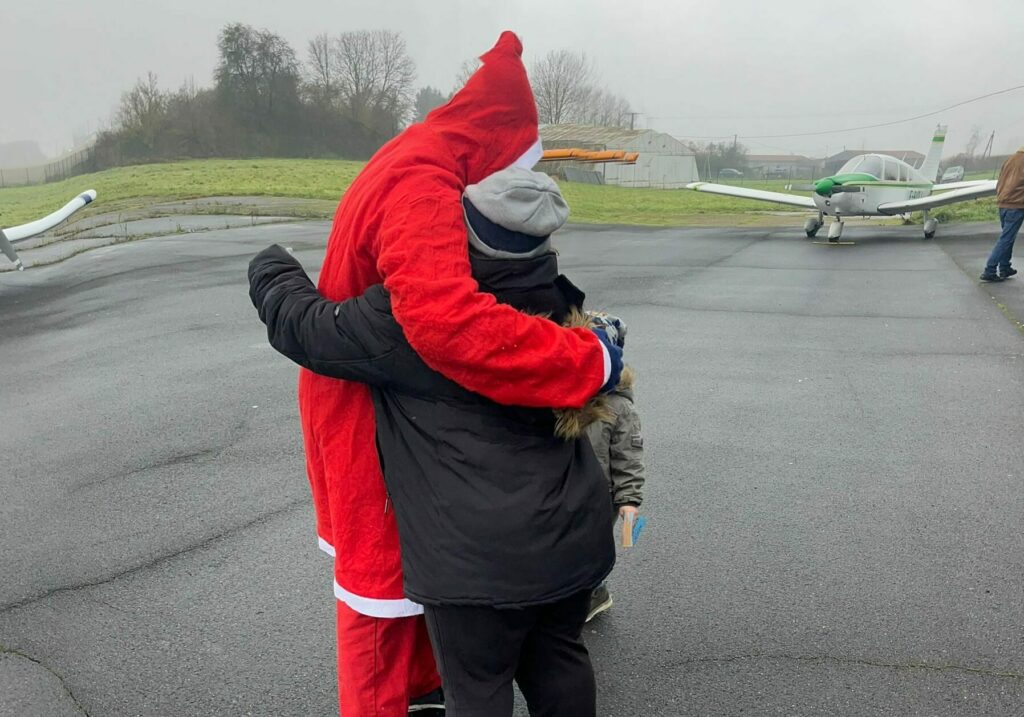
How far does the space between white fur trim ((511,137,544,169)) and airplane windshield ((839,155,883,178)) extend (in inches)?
745

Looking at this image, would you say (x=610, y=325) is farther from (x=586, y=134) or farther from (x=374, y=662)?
(x=586, y=134)

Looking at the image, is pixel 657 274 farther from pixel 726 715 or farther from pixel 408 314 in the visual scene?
pixel 408 314

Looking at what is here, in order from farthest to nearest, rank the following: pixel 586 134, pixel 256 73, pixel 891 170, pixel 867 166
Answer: pixel 586 134 < pixel 256 73 < pixel 891 170 < pixel 867 166

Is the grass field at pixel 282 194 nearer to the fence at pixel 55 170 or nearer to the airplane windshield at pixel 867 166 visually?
the fence at pixel 55 170

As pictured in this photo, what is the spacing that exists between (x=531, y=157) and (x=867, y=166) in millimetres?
19344

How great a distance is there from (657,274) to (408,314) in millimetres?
10747

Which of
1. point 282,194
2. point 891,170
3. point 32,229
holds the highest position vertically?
point 891,170

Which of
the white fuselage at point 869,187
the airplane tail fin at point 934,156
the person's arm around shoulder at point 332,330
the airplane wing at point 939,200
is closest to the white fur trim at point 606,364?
the person's arm around shoulder at point 332,330

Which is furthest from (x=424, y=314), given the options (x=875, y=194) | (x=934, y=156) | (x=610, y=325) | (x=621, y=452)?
(x=934, y=156)

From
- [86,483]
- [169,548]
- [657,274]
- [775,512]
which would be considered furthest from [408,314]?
[657,274]

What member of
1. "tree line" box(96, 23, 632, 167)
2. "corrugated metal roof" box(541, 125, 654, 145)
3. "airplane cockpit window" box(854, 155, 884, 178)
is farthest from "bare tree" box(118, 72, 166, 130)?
"airplane cockpit window" box(854, 155, 884, 178)

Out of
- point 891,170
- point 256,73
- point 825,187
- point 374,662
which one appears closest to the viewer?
point 374,662

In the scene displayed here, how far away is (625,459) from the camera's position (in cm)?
221

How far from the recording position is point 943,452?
442cm
